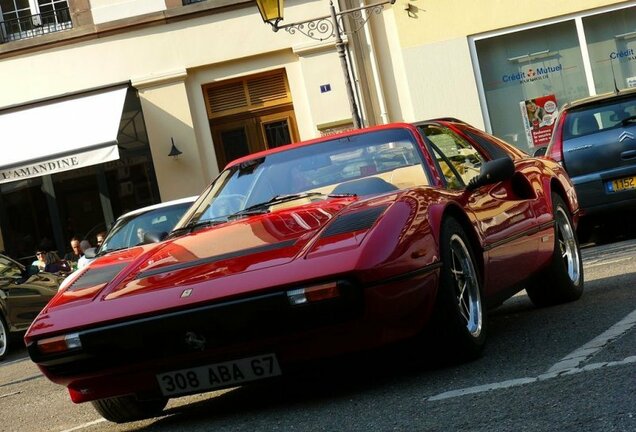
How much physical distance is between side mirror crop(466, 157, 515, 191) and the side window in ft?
0.32

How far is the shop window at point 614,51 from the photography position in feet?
74.8

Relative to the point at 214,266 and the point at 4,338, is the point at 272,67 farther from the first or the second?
the point at 214,266

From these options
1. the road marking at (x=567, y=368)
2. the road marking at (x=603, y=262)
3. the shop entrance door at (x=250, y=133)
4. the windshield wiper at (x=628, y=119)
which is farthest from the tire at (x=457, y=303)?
the shop entrance door at (x=250, y=133)

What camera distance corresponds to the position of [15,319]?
54.0 ft

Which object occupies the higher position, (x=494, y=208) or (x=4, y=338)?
(x=494, y=208)

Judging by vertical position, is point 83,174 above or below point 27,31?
below

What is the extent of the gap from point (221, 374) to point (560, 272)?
329 cm

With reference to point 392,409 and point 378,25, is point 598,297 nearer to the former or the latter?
point 392,409

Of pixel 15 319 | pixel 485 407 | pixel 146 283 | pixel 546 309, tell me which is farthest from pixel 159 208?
pixel 485 407

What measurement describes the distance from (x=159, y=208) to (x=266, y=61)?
9.81m

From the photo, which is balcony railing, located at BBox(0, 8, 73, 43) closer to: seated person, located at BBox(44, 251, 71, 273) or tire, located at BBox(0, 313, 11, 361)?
seated person, located at BBox(44, 251, 71, 273)

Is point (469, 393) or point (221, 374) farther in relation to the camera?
point (221, 374)

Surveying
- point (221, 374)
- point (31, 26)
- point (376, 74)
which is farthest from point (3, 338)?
point (221, 374)

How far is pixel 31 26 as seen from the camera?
23531mm
